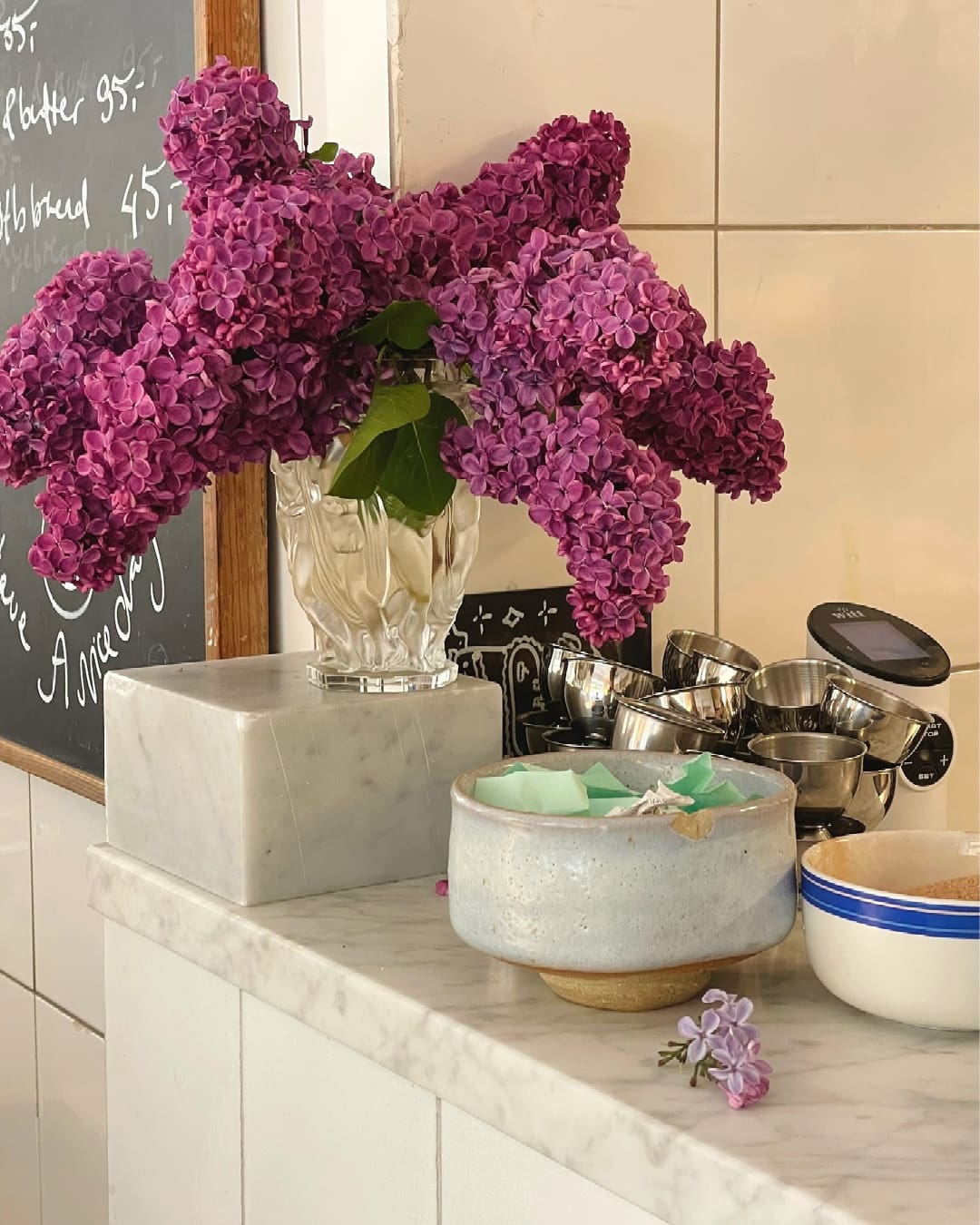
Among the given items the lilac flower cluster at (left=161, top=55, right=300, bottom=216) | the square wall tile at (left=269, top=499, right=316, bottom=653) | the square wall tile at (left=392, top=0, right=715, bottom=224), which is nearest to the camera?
the lilac flower cluster at (left=161, top=55, right=300, bottom=216)

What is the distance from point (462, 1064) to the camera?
31.9 inches

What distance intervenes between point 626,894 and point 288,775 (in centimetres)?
30

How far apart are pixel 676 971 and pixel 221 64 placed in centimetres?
57

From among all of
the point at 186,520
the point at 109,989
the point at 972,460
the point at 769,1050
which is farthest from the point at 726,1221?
the point at 972,460

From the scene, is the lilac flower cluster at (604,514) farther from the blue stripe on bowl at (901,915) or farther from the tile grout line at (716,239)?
the tile grout line at (716,239)

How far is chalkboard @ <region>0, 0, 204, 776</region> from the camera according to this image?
4.37 feet

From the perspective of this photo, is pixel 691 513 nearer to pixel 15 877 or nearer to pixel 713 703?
pixel 713 703

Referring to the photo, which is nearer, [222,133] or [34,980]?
[222,133]

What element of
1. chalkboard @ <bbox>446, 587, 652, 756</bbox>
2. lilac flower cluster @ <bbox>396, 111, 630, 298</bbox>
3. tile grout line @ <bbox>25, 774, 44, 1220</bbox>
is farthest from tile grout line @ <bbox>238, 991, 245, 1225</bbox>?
tile grout line @ <bbox>25, 774, 44, 1220</bbox>

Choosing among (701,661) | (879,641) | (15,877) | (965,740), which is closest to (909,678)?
(879,641)

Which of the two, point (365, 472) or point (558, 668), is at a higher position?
point (365, 472)

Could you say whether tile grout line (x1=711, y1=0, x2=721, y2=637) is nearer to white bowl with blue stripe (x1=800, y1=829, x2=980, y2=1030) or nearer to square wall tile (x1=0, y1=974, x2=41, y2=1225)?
white bowl with blue stripe (x1=800, y1=829, x2=980, y2=1030)

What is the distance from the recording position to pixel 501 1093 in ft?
2.58

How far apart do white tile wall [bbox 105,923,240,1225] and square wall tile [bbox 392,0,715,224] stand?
0.57 m
